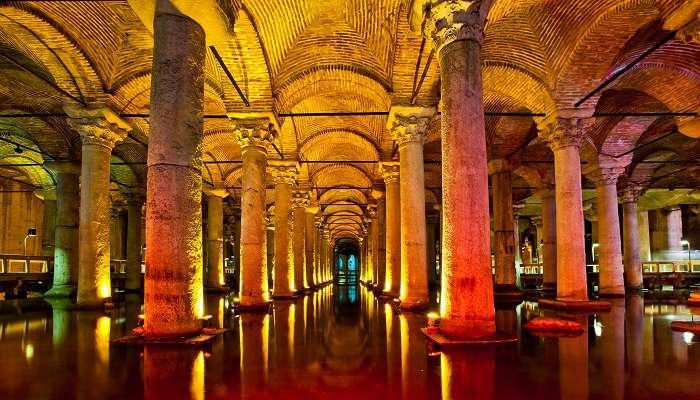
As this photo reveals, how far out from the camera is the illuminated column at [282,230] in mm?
16875

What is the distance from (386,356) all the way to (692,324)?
21.0 ft

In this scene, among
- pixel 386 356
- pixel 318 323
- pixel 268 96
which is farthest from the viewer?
pixel 268 96

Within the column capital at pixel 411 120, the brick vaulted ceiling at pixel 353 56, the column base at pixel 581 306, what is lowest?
the column base at pixel 581 306

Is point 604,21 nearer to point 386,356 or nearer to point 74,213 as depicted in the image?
point 386,356

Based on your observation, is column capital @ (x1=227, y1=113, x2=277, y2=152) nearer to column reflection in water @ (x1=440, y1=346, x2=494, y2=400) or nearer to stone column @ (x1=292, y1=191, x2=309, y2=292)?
column reflection in water @ (x1=440, y1=346, x2=494, y2=400)

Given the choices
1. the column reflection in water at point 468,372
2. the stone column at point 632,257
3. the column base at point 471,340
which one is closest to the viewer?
the column reflection in water at point 468,372

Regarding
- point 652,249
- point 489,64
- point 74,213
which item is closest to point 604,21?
point 489,64

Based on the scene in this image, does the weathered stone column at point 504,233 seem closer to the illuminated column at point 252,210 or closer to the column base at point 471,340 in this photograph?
the illuminated column at point 252,210

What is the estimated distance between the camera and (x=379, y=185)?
23250mm

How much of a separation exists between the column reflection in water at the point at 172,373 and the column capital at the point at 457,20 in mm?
5585

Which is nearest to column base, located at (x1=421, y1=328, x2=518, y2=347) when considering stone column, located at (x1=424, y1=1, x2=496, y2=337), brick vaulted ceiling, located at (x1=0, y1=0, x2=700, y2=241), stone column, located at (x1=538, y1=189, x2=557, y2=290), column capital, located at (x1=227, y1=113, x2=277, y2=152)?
stone column, located at (x1=424, y1=1, x2=496, y2=337)

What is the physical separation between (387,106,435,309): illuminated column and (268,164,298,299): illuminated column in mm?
5541

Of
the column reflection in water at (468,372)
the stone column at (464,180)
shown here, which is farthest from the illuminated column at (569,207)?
the column reflection in water at (468,372)

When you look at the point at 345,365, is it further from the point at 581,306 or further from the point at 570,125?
the point at 570,125
